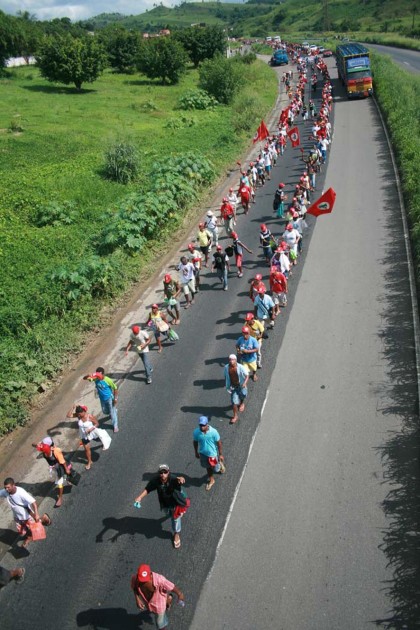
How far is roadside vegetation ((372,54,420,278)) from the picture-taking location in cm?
1855

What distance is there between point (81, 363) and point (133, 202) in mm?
9421

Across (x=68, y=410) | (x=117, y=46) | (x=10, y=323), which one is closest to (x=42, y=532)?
(x=68, y=410)

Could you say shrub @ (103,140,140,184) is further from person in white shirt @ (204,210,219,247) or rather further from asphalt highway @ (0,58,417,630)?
asphalt highway @ (0,58,417,630)

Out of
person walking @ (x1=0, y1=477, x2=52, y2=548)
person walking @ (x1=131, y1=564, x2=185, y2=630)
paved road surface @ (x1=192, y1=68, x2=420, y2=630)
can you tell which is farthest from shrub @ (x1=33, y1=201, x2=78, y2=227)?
person walking @ (x1=131, y1=564, x2=185, y2=630)

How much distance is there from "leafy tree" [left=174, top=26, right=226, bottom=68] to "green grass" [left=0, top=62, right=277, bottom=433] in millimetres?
16537

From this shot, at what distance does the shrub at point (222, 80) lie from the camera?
4406 cm

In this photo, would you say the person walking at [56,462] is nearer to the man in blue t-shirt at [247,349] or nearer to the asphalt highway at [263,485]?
the asphalt highway at [263,485]

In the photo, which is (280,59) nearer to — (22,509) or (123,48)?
(123,48)

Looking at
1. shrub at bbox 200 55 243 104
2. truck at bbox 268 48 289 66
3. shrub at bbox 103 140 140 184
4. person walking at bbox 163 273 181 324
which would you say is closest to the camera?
person walking at bbox 163 273 181 324

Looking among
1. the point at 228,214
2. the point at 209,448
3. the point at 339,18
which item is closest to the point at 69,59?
the point at 228,214

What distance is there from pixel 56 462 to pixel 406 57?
2780 inches

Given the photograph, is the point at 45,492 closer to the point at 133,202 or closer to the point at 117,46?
the point at 133,202

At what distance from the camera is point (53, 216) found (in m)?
20.4

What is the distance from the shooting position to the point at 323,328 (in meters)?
13.0
